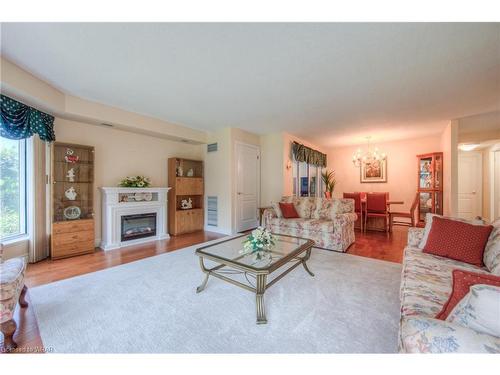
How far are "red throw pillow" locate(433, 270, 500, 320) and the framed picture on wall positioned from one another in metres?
6.01

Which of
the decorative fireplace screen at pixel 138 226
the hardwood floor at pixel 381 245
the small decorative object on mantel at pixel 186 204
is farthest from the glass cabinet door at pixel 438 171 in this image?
the decorative fireplace screen at pixel 138 226

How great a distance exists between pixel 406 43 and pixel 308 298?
257 cm

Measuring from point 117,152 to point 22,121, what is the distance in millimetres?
1424

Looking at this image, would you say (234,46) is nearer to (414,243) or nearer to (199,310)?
(199,310)

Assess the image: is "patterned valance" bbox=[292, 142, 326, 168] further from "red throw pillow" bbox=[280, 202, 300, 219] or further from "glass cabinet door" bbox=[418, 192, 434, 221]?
"glass cabinet door" bbox=[418, 192, 434, 221]

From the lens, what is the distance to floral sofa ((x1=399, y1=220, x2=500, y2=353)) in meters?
0.71

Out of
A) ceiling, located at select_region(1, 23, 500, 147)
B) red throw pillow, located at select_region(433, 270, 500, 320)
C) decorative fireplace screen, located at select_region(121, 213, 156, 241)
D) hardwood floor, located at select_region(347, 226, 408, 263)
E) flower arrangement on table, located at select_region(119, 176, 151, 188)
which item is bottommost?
hardwood floor, located at select_region(347, 226, 408, 263)

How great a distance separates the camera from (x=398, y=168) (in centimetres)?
617

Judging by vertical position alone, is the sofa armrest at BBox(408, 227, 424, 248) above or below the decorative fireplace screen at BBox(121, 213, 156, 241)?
above

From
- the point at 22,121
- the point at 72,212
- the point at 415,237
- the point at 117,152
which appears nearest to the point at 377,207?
the point at 415,237

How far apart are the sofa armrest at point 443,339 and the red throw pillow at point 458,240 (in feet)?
4.85

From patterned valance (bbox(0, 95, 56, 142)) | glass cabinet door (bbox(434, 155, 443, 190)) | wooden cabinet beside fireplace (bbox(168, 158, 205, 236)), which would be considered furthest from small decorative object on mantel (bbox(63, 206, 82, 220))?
glass cabinet door (bbox(434, 155, 443, 190))

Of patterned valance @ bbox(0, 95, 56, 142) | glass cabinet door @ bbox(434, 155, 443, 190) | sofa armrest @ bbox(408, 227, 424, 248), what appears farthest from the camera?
glass cabinet door @ bbox(434, 155, 443, 190)

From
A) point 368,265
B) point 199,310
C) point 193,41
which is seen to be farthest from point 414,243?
point 193,41
